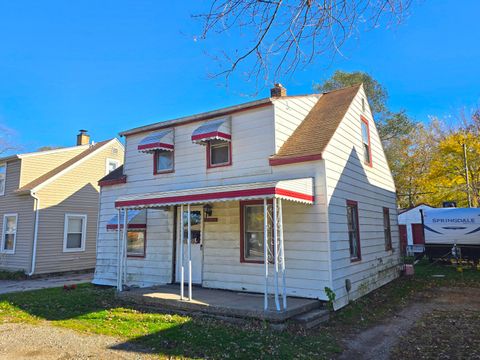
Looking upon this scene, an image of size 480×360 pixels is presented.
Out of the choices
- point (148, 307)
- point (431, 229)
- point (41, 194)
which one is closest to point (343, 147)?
point (148, 307)

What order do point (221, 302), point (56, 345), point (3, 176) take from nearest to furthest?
point (56, 345) < point (221, 302) < point (3, 176)

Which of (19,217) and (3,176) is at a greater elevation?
(3,176)

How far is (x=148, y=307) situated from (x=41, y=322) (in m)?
2.37

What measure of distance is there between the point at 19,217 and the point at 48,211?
148 centimetres

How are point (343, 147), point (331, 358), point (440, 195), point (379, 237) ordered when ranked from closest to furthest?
1. point (331, 358)
2. point (343, 147)
3. point (379, 237)
4. point (440, 195)

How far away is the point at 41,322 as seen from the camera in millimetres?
7898

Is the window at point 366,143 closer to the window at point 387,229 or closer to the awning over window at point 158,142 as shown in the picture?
the window at point 387,229

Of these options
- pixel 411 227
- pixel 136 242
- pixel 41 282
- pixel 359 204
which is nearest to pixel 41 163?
pixel 41 282

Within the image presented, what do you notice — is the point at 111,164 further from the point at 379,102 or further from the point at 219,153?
the point at 379,102

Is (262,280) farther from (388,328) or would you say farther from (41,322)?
(41,322)

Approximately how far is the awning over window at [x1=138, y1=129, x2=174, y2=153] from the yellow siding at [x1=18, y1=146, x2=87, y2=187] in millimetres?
9221

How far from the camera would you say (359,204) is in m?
10.9

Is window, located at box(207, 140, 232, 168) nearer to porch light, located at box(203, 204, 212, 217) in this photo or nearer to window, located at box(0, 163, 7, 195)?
porch light, located at box(203, 204, 212, 217)

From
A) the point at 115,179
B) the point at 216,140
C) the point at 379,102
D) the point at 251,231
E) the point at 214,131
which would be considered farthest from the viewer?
the point at 379,102
